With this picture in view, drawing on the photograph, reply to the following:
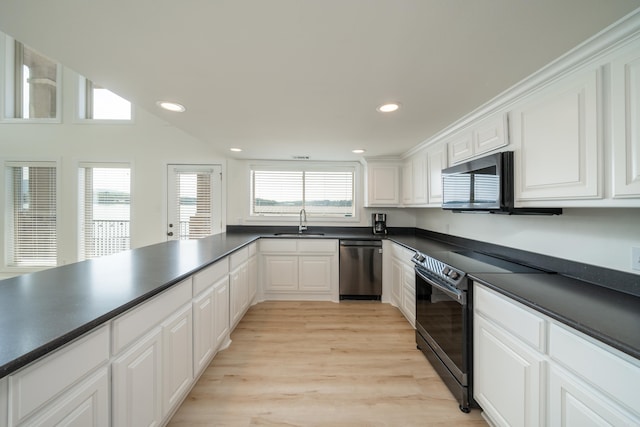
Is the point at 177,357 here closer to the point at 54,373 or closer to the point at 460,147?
the point at 54,373

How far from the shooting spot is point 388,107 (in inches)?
73.2

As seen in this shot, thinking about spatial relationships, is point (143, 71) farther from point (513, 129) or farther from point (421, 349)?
point (421, 349)

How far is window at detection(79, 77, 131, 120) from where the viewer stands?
13.1 ft

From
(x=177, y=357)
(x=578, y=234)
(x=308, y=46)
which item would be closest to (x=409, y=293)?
(x=578, y=234)

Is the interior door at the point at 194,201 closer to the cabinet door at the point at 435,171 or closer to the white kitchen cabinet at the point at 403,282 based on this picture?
the white kitchen cabinet at the point at 403,282

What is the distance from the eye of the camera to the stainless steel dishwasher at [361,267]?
3.44m

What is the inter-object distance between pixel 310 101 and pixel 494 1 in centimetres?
112

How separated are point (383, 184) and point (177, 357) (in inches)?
124

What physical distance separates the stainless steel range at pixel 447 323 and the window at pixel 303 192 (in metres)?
2.09

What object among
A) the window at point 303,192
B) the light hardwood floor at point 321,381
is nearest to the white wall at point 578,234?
the light hardwood floor at point 321,381

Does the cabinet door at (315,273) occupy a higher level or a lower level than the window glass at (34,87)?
lower

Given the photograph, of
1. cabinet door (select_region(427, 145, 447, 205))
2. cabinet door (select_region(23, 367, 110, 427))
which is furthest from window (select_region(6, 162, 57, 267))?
cabinet door (select_region(427, 145, 447, 205))

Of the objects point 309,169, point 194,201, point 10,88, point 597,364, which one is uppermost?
point 10,88

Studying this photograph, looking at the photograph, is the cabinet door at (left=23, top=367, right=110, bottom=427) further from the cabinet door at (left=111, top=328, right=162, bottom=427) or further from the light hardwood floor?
the light hardwood floor
